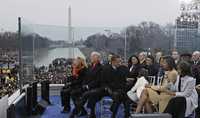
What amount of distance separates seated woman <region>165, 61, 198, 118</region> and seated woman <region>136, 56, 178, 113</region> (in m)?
0.17

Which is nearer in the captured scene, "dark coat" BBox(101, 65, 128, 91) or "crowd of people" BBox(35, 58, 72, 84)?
"dark coat" BBox(101, 65, 128, 91)

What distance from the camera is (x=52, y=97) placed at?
802 cm

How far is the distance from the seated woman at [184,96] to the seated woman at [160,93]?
0.17m

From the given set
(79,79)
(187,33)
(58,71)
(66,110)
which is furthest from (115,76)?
(187,33)

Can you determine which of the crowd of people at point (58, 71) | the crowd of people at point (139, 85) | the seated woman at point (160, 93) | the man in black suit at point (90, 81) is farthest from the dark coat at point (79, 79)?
the crowd of people at point (58, 71)

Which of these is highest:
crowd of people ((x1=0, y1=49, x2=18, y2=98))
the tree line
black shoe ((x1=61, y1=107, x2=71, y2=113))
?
the tree line

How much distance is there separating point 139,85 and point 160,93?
479 mm

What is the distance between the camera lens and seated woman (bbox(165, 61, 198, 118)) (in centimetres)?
473

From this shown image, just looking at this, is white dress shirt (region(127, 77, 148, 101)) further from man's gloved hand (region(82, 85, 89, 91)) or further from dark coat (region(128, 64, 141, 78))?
man's gloved hand (region(82, 85, 89, 91))

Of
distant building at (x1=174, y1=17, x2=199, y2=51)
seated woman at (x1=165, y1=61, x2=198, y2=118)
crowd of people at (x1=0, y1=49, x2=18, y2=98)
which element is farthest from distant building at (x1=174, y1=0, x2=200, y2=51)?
crowd of people at (x1=0, y1=49, x2=18, y2=98)

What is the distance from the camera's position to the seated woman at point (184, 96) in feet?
15.5

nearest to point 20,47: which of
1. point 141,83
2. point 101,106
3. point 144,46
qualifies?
point 101,106

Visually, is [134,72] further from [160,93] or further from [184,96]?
[184,96]

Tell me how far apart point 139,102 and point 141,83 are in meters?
0.33
